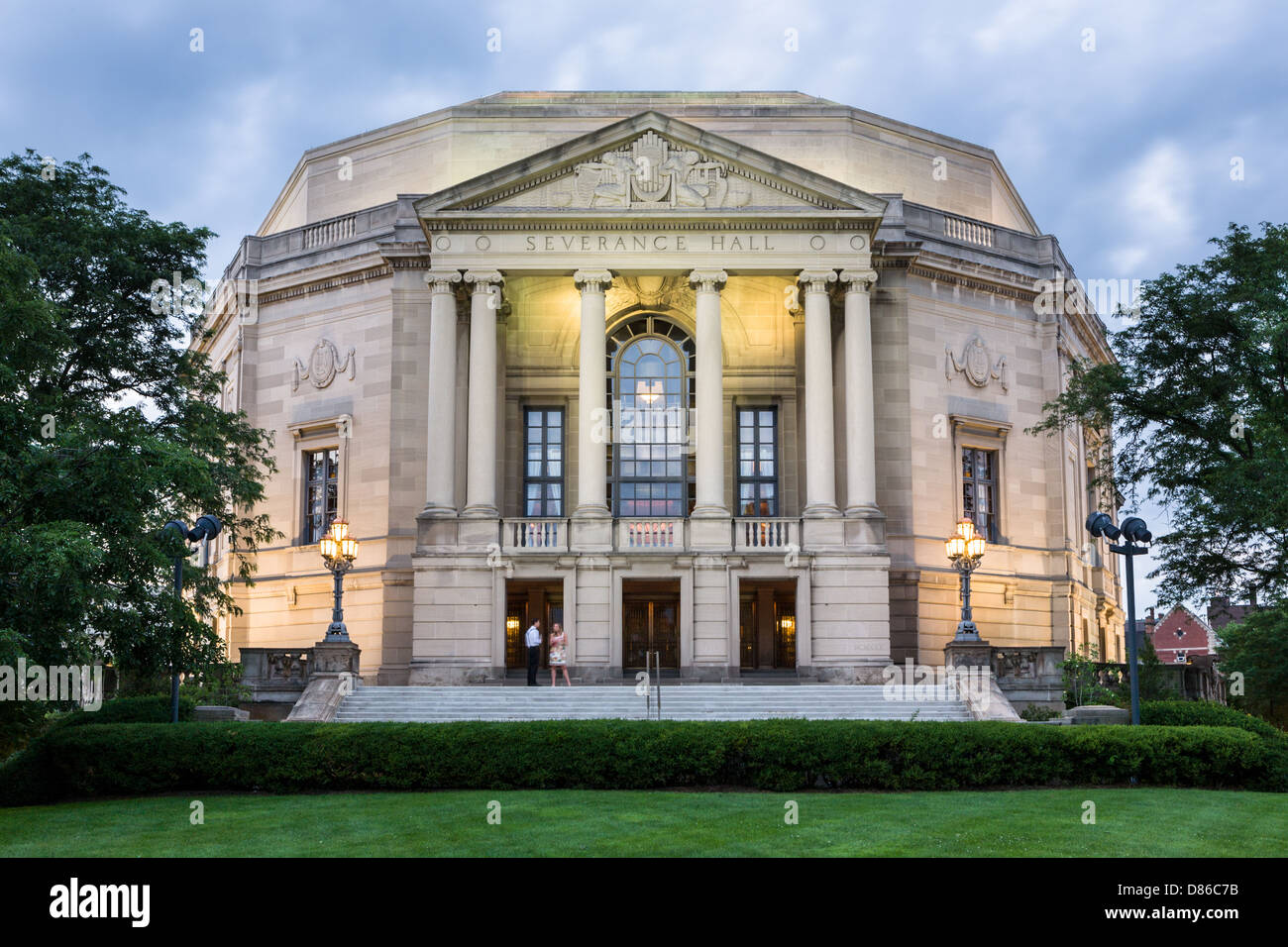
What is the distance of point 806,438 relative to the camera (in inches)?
1468

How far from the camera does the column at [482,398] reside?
120 feet

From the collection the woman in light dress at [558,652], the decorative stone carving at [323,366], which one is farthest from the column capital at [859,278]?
the decorative stone carving at [323,366]

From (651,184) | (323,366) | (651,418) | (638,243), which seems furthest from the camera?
(323,366)

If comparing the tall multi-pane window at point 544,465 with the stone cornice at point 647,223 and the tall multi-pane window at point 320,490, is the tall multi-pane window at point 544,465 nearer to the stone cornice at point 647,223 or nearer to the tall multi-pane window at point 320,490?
the tall multi-pane window at point 320,490

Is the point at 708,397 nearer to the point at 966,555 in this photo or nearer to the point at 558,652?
the point at 558,652

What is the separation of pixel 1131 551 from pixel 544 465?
67.7 ft

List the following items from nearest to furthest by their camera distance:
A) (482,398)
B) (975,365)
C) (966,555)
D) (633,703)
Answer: (633,703)
(966,555)
(482,398)
(975,365)

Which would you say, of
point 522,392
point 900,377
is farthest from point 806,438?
point 522,392

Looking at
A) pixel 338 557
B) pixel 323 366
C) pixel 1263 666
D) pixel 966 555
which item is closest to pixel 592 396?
pixel 338 557

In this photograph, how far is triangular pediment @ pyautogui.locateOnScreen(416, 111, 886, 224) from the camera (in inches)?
1457

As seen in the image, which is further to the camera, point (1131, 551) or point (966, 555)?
point (966, 555)

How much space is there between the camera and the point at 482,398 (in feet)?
121

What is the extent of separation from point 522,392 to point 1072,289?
19.8 metres

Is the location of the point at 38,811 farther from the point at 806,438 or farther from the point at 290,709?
the point at 806,438
